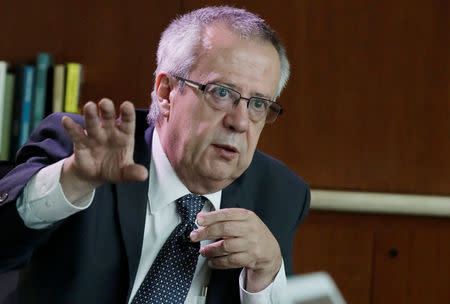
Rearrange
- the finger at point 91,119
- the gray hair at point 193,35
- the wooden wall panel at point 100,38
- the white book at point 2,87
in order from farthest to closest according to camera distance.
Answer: the wooden wall panel at point 100,38 → the white book at point 2,87 → the gray hair at point 193,35 → the finger at point 91,119

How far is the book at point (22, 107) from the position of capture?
280 cm

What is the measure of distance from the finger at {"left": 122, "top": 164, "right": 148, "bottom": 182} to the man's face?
0.37 m

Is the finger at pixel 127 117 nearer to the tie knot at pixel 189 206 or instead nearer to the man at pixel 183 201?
the man at pixel 183 201

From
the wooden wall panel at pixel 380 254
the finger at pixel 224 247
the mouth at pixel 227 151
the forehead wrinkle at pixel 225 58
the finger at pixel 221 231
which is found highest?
the forehead wrinkle at pixel 225 58

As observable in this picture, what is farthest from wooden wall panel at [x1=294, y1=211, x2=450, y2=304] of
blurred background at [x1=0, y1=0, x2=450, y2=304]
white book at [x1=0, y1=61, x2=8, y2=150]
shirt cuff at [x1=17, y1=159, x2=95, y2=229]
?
shirt cuff at [x1=17, y1=159, x2=95, y2=229]

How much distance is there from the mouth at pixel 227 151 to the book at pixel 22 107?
1471mm

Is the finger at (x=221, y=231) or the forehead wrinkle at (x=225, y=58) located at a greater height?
the forehead wrinkle at (x=225, y=58)

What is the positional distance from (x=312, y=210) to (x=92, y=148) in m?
1.90

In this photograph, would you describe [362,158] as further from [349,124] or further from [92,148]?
[92,148]

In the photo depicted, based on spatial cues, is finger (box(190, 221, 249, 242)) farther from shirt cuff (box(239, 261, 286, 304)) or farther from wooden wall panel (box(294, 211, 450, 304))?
wooden wall panel (box(294, 211, 450, 304))

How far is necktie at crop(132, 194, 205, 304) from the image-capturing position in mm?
1521

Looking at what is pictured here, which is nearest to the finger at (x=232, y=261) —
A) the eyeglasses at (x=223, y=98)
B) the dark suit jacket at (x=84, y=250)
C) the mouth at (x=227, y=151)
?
the dark suit jacket at (x=84, y=250)

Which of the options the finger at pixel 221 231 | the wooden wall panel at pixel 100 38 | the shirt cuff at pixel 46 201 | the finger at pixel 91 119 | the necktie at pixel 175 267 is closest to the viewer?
the finger at pixel 91 119

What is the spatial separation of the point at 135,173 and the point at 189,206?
416 mm
